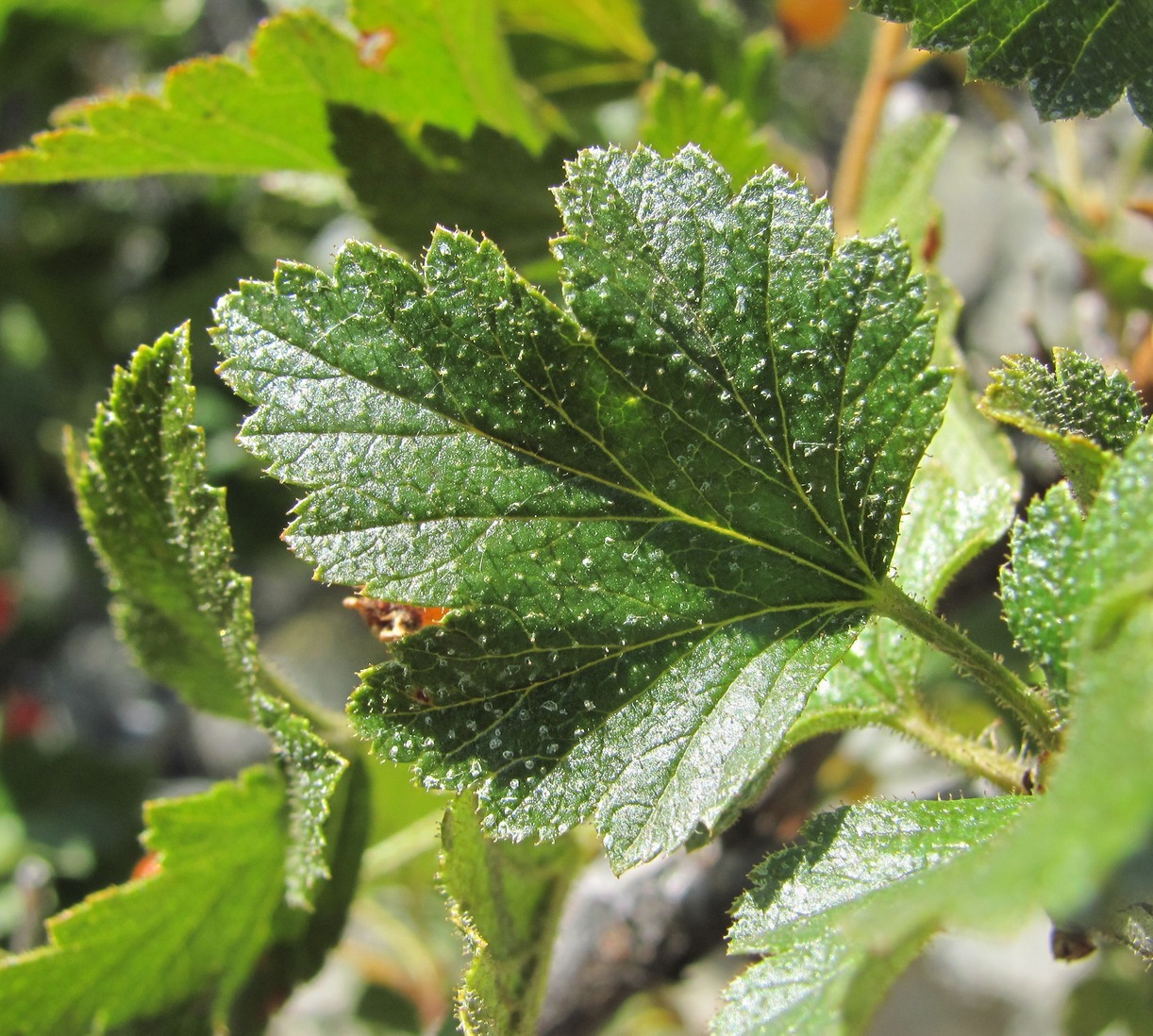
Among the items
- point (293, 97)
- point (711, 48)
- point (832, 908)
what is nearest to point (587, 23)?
point (711, 48)

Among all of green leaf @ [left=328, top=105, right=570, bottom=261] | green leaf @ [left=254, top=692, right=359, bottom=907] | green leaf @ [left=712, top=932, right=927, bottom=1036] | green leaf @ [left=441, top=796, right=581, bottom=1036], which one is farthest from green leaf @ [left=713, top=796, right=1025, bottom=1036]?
green leaf @ [left=328, top=105, right=570, bottom=261]

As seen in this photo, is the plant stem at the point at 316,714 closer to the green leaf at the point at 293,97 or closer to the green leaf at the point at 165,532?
the green leaf at the point at 165,532

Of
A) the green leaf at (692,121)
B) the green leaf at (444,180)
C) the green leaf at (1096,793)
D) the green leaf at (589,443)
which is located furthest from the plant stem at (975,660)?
the green leaf at (444,180)

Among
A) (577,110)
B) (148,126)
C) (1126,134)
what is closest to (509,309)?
(148,126)

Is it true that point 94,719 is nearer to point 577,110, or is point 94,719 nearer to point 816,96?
point 577,110

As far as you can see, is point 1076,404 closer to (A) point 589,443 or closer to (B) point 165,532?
(A) point 589,443
